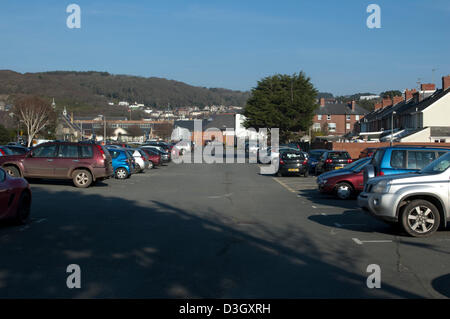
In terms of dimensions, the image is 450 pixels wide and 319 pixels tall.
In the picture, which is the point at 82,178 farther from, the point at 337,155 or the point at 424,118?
the point at 424,118

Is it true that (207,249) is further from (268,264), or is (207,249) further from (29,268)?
(29,268)

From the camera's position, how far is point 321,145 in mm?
55812

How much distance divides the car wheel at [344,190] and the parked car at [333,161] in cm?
1050

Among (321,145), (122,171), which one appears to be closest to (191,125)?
(321,145)

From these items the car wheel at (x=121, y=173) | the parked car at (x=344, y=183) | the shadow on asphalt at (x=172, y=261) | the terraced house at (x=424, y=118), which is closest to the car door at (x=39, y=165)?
the car wheel at (x=121, y=173)

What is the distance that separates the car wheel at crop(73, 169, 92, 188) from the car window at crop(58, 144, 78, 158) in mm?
725

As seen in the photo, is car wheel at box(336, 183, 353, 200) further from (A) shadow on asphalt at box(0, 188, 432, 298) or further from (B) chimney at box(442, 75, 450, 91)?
(B) chimney at box(442, 75, 450, 91)

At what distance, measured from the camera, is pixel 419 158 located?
14391 millimetres

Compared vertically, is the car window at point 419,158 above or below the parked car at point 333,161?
above

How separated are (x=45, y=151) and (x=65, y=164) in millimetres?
1105

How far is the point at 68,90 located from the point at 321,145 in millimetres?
111482

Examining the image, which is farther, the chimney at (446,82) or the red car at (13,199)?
the chimney at (446,82)

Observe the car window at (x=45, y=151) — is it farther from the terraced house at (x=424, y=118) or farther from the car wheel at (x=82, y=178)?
the terraced house at (x=424, y=118)

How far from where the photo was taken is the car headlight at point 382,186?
10430 mm
